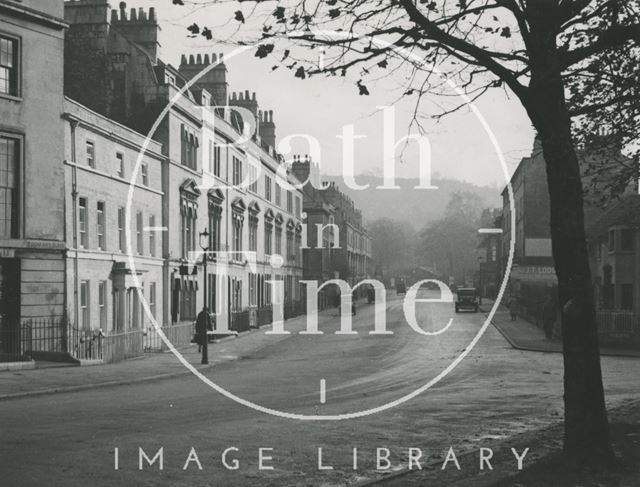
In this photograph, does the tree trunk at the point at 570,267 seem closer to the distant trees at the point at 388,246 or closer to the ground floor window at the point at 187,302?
the ground floor window at the point at 187,302

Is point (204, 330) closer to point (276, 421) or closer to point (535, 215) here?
point (276, 421)

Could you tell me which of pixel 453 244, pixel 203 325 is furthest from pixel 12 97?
pixel 453 244

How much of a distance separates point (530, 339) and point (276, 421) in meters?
26.7

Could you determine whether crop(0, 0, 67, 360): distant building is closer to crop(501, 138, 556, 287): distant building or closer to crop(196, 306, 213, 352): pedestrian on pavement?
crop(196, 306, 213, 352): pedestrian on pavement

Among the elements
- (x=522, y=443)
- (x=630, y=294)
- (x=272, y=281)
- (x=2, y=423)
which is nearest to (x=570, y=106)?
(x=522, y=443)

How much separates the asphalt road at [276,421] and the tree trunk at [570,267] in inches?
96.8

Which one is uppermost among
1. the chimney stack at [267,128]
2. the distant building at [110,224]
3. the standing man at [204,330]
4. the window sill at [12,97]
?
the chimney stack at [267,128]

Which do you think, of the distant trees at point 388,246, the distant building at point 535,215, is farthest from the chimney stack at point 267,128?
the distant trees at point 388,246

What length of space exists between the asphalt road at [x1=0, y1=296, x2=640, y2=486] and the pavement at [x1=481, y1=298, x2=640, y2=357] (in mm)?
5663

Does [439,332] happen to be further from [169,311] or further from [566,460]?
[566,460]

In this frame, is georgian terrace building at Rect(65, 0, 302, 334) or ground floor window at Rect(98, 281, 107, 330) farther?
georgian terrace building at Rect(65, 0, 302, 334)

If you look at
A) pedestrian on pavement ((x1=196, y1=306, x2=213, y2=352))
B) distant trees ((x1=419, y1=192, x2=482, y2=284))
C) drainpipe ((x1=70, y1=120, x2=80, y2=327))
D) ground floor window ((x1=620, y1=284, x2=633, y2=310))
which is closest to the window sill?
drainpipe ((x1=70, y1=120, x2=80, y2=327))

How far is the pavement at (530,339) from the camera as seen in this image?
3319 cm

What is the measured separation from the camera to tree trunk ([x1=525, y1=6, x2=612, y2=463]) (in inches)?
356
